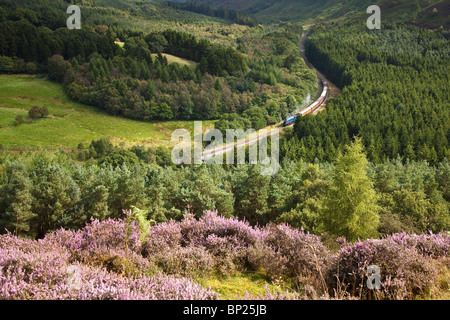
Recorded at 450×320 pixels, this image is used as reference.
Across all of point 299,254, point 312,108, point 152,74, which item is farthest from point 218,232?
point 152,74

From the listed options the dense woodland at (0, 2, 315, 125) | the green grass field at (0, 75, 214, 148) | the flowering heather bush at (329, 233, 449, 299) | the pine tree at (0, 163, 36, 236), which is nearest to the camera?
the flowering heather bush at (329, 233, 449, 299)

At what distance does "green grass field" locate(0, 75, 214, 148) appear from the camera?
58.2 metres

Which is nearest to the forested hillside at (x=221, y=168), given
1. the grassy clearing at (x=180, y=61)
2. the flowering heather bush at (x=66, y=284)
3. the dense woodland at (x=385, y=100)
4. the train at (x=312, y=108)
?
the flowering heather bush at (x=66, y=284)

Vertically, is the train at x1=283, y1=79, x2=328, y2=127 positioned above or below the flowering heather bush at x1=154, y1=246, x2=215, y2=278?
above

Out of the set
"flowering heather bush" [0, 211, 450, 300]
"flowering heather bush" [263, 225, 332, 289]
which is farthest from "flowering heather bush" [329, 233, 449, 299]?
"flowering heather bush" [263, 225, 332, 289]

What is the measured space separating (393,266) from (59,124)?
73710 mm

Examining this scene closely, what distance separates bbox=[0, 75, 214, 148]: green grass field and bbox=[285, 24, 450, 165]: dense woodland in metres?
32.5

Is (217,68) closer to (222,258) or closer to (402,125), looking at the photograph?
(402,125)

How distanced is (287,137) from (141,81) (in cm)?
5007

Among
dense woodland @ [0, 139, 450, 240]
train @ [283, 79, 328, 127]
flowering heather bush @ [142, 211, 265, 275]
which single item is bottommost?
dense woodland @ [0, 139, 450, 240]

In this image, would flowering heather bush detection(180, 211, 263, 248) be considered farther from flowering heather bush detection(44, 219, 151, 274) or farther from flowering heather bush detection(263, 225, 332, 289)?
flowering heather bush detection(44, 219, 151, 274)

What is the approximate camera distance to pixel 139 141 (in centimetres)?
6372

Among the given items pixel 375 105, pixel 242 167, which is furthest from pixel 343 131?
pixel 242 167

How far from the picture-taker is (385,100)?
234 ft
